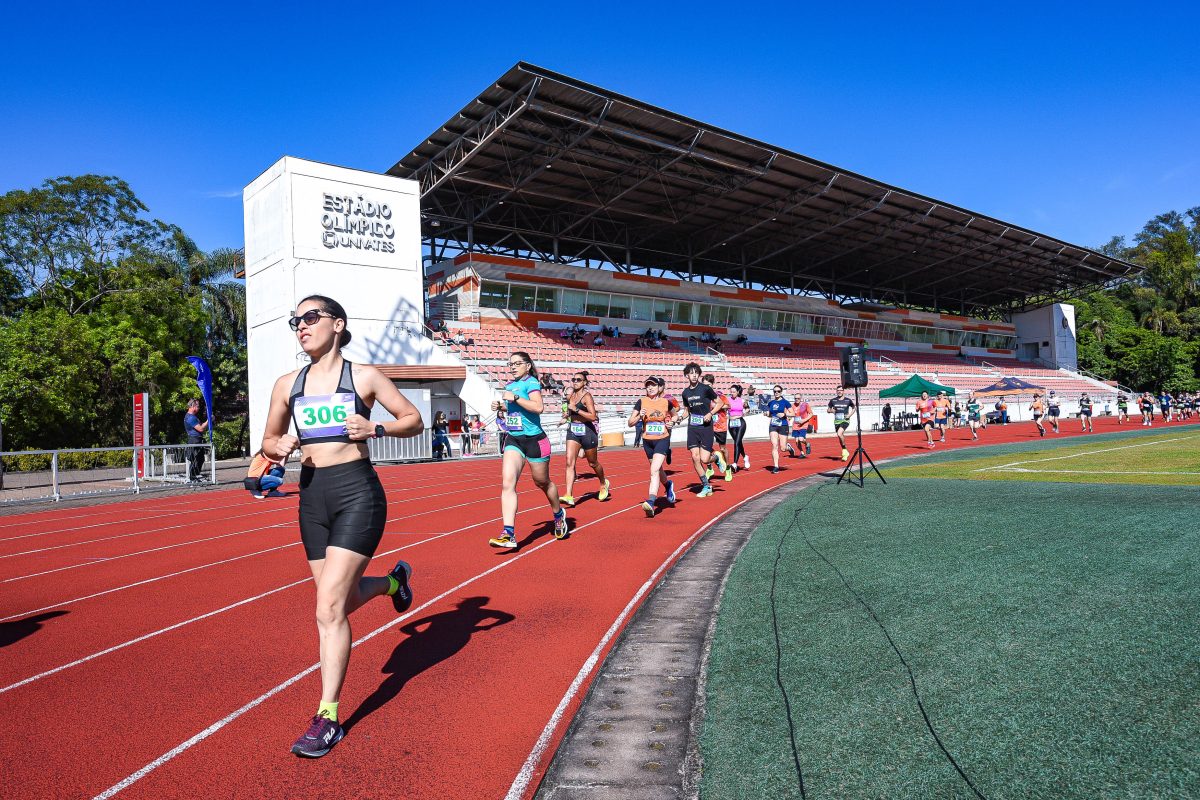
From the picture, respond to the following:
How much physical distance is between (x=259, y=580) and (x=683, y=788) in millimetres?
5336

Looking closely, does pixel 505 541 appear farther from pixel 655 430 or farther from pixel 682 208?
pixel 682 208

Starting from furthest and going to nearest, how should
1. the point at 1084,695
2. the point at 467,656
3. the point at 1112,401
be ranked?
the point at 1112,401
the point at 467,656
the point at 1084,695

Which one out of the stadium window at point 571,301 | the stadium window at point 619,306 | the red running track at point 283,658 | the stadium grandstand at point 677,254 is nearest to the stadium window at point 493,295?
the stadium grandstand at point 677,254

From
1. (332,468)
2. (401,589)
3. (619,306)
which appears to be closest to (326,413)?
(332,468)

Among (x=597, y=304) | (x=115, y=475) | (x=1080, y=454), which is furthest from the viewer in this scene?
(x=597, y=304)

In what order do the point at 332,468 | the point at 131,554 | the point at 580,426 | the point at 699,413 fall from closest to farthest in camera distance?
the point at 332,468 < the point at 131,554 < the point at 580,426 < the point at 699,413

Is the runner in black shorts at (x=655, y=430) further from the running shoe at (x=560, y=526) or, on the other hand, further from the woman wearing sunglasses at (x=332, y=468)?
the woman wearing sunglasses at (x=332, y=468)

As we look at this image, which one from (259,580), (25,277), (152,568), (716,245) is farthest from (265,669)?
(716,245)

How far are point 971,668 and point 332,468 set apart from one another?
335 centimetres

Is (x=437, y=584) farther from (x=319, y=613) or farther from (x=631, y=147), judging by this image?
(x=631, y=147)

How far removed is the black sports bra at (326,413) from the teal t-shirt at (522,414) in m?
3.91

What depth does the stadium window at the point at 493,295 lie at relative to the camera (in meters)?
35.9

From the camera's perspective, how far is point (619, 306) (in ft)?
137

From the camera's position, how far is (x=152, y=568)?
7.48m
